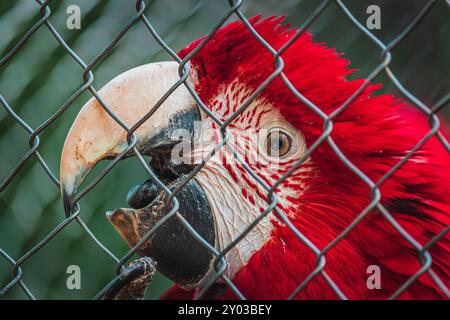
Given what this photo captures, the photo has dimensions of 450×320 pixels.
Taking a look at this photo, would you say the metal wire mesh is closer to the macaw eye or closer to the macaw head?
the macaw head

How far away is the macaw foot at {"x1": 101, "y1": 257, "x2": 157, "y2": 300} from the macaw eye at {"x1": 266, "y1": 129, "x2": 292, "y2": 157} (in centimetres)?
33

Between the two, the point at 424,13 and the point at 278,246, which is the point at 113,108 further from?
the point at 424,13

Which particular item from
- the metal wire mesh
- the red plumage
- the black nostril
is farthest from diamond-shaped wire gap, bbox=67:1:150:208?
the red plumage

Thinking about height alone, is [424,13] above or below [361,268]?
above

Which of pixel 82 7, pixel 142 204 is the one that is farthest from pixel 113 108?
pixel 82 7

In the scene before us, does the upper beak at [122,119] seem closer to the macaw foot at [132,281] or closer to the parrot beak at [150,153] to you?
the parrot beak at [150,153]

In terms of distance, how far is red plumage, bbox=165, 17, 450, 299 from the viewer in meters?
1.17

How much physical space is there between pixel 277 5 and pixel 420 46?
0.76 meters

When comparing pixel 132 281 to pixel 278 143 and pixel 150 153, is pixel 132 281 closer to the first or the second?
pixel 150 153

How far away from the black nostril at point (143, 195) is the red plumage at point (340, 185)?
23 centimetres

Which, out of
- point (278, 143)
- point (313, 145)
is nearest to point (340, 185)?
point (278, 143)

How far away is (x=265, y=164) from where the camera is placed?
1240 mm

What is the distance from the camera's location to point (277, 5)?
8.61 feet
